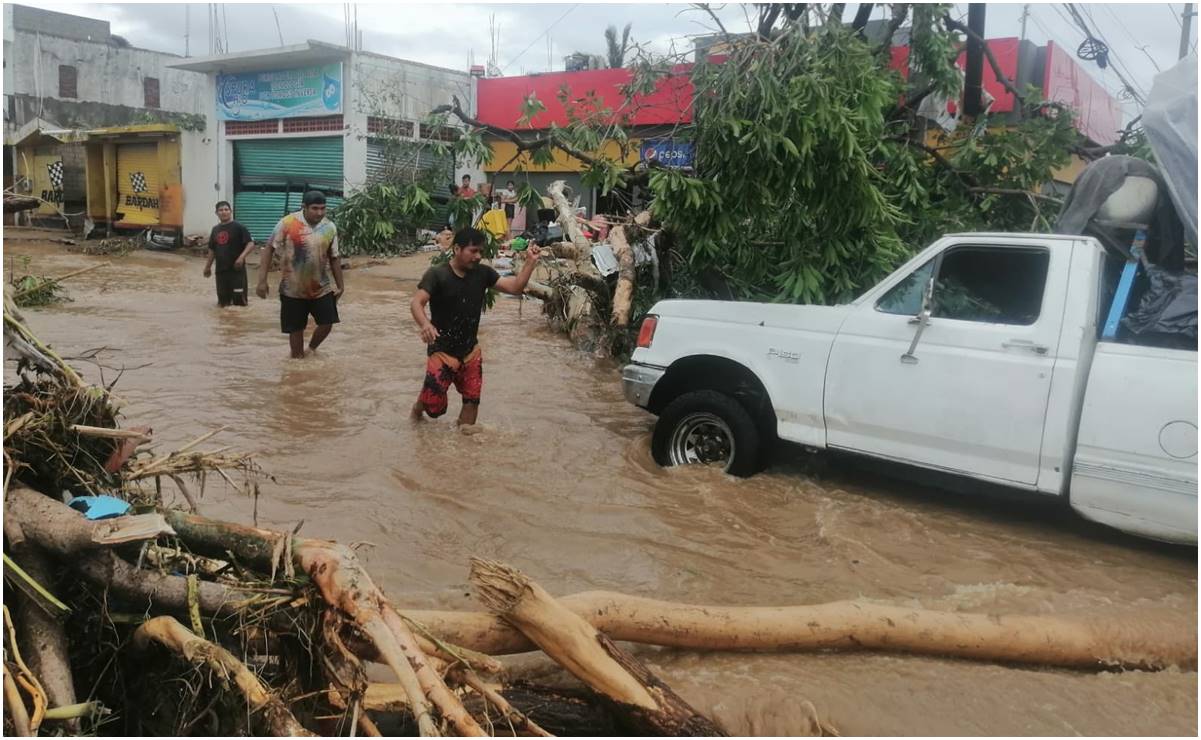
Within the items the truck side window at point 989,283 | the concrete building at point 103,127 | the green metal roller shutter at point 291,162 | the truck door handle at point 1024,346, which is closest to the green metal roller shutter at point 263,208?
the green metal roller shutter at point 291,162

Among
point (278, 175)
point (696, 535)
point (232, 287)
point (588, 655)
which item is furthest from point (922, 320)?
point (278, 175)

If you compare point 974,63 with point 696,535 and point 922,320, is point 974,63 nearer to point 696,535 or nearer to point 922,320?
point 922,320

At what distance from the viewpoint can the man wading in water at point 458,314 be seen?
682 centimetres

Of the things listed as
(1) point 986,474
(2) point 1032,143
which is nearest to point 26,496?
(1) point 986,474

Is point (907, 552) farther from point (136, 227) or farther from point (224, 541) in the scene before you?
point (136, 227)

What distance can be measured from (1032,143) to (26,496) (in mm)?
9052

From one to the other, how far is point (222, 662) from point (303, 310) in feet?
24.7

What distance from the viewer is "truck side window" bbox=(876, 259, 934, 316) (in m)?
5.46

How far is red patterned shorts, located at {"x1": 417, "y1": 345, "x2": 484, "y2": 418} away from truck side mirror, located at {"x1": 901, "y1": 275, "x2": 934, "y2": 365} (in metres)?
3.30

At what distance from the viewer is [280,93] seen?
23422mm

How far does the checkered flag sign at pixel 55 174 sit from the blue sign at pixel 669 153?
2691 cm

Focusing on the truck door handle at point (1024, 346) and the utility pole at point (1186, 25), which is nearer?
the truck door handle at point (1024, 346)

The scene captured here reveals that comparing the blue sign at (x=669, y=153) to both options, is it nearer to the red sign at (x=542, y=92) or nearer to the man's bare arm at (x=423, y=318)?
the man's bare arm at (x=423, y=318)

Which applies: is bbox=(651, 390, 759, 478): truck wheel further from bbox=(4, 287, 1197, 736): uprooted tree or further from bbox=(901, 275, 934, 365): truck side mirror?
bbox=(4, 287, 1197, 736): uprooted tree
